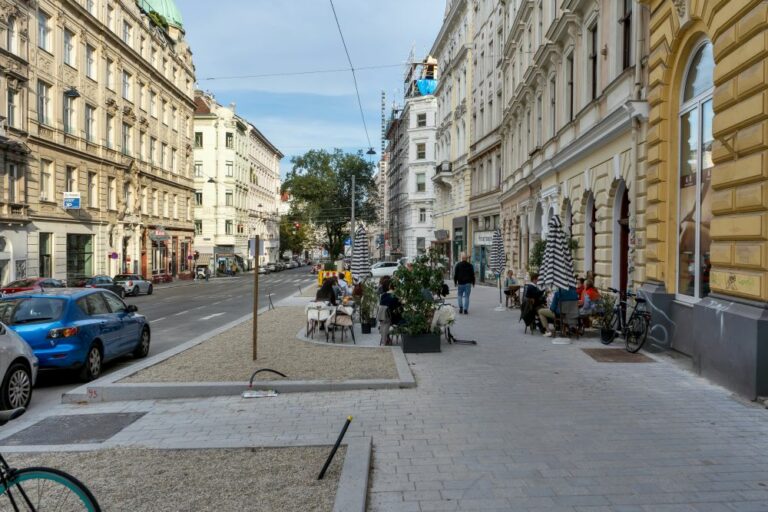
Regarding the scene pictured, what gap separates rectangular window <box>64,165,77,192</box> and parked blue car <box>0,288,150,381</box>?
27714mm

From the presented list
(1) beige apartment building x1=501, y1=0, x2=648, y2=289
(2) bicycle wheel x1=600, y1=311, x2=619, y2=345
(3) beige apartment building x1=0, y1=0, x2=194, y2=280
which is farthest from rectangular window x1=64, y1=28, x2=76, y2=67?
(2) bicycle wheel x1=600, y1=311, x2=619, y2=345

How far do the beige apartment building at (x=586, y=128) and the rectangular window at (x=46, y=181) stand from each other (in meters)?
24.8

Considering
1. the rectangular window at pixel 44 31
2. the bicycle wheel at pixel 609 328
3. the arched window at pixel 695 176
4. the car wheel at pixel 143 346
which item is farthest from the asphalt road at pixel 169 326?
the rectangular window at pixel 44 31

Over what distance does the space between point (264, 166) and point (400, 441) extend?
89.8 m

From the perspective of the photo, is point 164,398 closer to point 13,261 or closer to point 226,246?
point 13,261

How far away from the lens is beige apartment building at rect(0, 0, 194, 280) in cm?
3067

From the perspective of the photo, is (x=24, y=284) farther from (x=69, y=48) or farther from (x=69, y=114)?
(x=69, y=48)

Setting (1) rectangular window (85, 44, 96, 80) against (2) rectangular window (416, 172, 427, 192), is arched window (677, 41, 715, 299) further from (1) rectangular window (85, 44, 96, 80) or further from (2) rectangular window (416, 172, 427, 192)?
(2) rectangular window (416, 172, 427, 192)

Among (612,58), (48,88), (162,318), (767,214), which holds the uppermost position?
(48,88)

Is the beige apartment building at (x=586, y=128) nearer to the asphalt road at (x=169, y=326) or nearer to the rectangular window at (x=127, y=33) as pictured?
the asphalt road at (x=169, y=326)

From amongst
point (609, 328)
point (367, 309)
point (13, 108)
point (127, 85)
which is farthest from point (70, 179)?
point (609, 328)

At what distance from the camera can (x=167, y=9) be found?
2146 inches

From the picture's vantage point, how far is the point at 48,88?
1305 inches

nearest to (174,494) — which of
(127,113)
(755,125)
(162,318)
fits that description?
(755,125)
